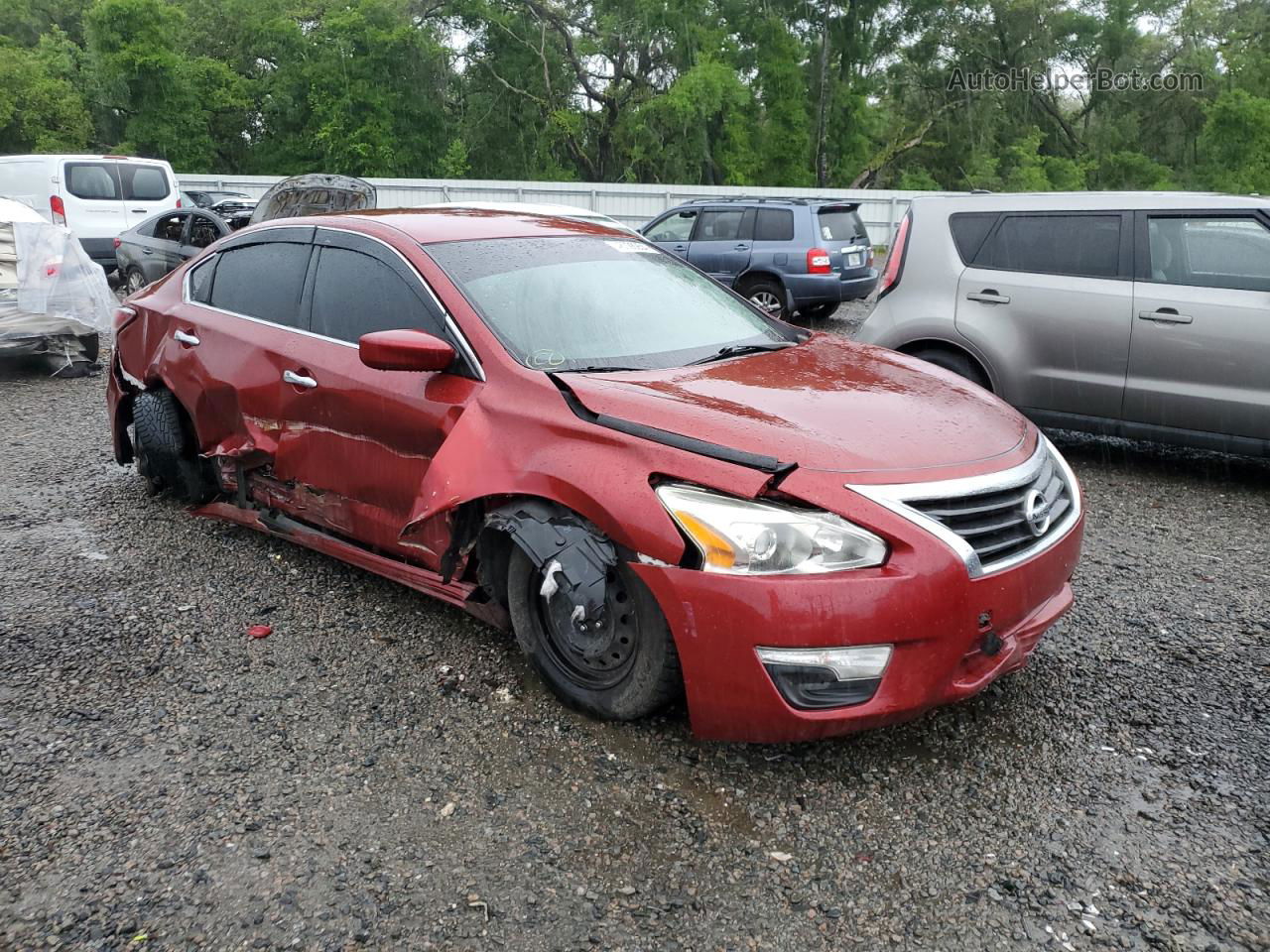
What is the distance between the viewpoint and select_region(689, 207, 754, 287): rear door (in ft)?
42.5

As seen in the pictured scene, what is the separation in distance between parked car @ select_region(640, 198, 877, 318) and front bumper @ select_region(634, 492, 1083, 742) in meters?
9.89

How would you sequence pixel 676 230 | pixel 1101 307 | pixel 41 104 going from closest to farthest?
pixel 1101 307, pixel 676 230, pixel 41 104

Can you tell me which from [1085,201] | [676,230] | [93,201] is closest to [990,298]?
[1085,201]

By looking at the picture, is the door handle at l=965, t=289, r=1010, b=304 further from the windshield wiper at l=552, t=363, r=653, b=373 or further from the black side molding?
the black side molding

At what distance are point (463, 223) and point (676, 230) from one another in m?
10.0

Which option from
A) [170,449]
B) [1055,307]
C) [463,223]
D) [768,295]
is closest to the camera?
[463,223]

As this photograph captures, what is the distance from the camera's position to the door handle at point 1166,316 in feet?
18.9

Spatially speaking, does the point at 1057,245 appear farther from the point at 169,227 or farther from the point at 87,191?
the point at 87,191

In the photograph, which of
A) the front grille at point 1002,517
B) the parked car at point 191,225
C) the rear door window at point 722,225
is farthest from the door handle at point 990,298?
the parked car at point 191,225

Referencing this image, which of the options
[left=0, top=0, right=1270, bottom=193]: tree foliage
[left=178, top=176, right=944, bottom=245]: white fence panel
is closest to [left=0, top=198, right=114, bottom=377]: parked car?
[left=178, top=176, right=944, bottom=245]: white fence panel

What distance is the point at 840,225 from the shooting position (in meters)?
13.0

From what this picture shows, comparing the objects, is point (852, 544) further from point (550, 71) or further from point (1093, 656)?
point (550, 71)

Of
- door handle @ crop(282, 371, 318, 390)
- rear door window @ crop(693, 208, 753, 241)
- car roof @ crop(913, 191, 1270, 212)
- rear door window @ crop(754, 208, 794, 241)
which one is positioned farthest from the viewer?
rear door window @ crop(693, 208, 753, 241)

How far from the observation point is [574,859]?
8.63ft
